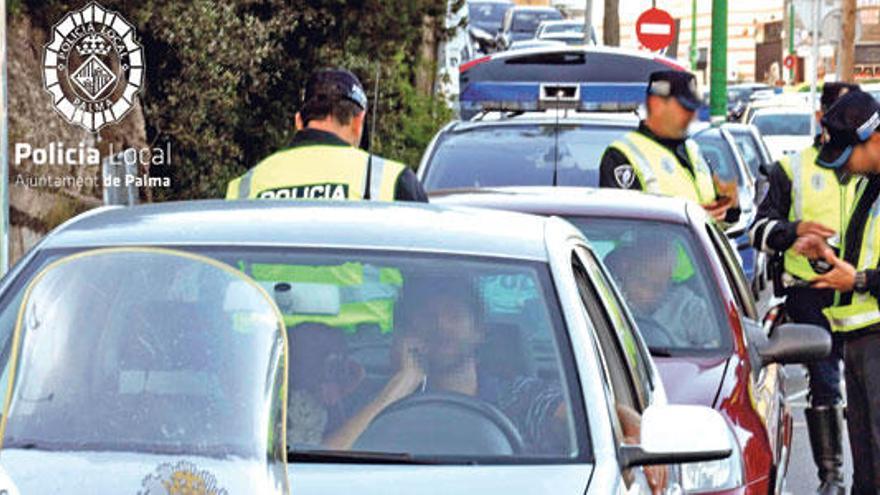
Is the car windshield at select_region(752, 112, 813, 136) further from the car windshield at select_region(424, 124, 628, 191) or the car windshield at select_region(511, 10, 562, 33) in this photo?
the car windshield at select_region(424, 124, 628, 191)

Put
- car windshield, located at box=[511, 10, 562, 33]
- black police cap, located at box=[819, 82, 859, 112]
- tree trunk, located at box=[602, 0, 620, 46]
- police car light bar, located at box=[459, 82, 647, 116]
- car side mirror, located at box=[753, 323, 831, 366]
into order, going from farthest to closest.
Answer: car windshield, located at box=[511, 10, 562, 33], tree trunk, located at box=[602, 0, 620, 46], police car light bar, located at box=[459, 82, 647, 116], black police cap, located at box=[819, 82, 859, 112], car side mirror, located at box=[753, 323, 831, 366]

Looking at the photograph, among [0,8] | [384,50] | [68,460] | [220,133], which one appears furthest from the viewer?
[384,50]

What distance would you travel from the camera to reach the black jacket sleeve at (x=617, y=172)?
1079 centimetres

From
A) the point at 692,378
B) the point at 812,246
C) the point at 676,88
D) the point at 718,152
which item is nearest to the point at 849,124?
the point at 812,246

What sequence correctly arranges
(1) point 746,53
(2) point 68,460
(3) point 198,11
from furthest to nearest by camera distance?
1. (1) point 746,53
2. (3) point 198,11
3. (2) point 68,460

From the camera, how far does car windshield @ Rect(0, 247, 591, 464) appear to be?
4984mm

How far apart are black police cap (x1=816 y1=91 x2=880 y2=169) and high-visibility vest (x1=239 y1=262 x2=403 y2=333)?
4545mm

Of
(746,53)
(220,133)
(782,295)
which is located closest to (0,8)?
(782,295)

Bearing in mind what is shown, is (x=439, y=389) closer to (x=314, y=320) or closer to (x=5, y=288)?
(x=314, y=320)

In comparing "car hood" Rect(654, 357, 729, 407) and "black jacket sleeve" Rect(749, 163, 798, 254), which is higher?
"black jacket sleeve" Rect(749, 163, 798, 254)

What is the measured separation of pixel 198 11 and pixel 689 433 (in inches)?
497

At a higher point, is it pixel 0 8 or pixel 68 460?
pixel 0 8

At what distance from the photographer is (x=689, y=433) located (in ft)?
16.2

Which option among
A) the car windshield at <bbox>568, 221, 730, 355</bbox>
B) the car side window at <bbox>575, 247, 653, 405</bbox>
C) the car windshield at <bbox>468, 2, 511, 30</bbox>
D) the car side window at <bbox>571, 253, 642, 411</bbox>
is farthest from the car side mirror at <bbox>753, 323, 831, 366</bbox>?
the car windshield at <bbox>468, 2, 511, 30</bbox>
